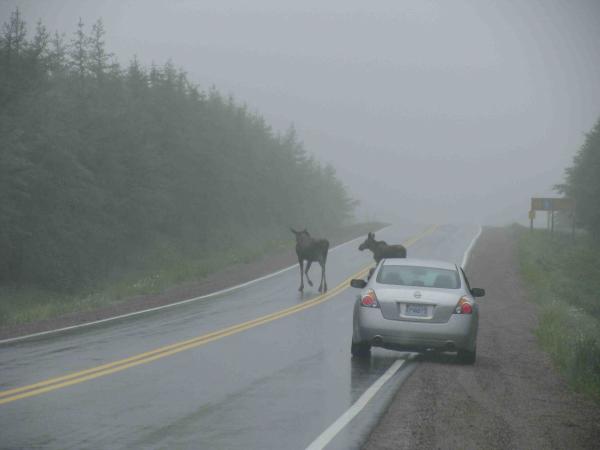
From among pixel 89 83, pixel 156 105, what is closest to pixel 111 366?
pixel 89 83

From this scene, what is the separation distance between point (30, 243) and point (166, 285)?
763 centimetres

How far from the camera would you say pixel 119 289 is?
27141 mm

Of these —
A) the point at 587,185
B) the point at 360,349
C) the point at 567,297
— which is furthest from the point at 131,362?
the point at 587,185

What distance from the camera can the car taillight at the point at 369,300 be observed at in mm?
13344

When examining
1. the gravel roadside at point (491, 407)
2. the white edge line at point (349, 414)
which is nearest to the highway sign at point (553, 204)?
the gravel roadside at point (491, 407)

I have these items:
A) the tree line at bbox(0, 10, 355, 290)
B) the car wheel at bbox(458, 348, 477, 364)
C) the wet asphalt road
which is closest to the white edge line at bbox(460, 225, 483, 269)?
the tree line at bbox(0, 10, 355, 290)

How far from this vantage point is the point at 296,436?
8000mm

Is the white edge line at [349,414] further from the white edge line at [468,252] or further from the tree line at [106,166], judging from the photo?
the white edge line at [468,252]

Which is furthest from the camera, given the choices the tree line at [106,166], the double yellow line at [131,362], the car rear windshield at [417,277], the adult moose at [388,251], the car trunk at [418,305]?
the tree line at [106,166]

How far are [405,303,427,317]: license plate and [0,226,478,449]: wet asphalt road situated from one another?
0.79 meters

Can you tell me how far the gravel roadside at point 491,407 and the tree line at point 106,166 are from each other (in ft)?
64.5

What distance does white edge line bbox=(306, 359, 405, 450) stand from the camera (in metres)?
7.80

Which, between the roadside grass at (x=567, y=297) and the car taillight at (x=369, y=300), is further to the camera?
the car taillight at (x=369, y=300)

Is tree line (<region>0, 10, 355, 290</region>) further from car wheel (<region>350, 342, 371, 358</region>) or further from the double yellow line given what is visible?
car wheel (<region>350, 342, 371, 358</region>)
